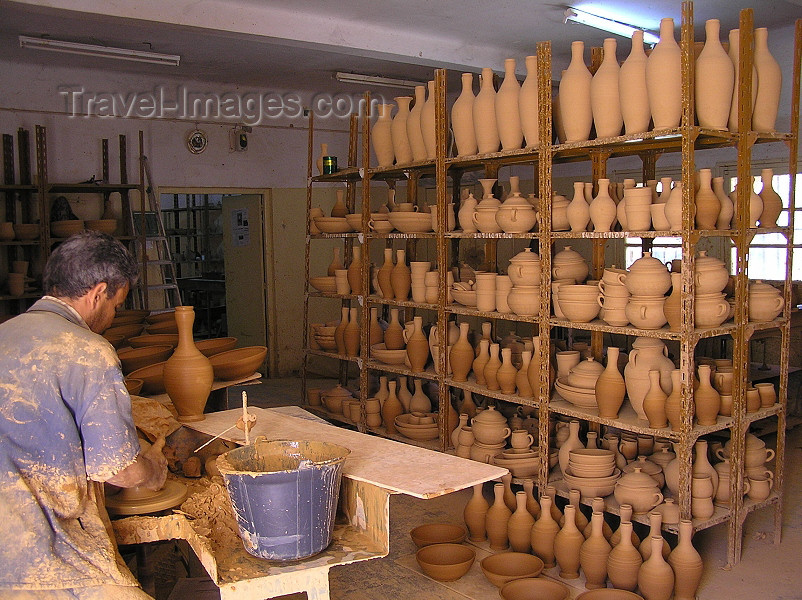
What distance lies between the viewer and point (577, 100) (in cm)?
390

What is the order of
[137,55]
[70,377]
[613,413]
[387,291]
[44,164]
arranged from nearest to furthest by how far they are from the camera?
[70,377]
[613,413]
[387,291]
[137,55]
[44,164]

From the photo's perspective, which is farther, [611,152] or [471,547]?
[611,152]

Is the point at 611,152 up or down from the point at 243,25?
down

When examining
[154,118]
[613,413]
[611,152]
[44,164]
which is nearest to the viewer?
[613,413]

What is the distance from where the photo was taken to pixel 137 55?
5965 mm

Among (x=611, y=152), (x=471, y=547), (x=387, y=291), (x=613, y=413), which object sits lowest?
(x=471, y=547)

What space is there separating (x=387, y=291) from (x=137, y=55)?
2.78m

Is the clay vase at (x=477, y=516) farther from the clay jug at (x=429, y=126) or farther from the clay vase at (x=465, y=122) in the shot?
the clay jug at (x=429, y=126)

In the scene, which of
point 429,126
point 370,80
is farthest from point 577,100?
→ point 370,80

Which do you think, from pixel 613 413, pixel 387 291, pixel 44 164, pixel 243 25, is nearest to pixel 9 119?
pixel 44 164

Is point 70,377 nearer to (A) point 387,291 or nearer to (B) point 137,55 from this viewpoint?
(A) point 387,291

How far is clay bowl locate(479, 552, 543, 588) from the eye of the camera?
346 centimetres

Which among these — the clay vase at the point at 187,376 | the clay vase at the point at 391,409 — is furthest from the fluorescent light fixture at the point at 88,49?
the clay vase at the point at 187,376

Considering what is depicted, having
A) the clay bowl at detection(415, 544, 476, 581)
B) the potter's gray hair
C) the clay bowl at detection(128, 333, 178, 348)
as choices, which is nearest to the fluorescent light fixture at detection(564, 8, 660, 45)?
the clay bowl at detection(128, 333, 178, 348)
